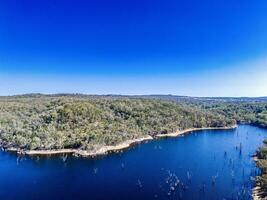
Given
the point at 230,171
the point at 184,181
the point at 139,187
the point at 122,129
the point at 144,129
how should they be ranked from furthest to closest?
1. the point at 144,129
2. the point at 122,129
3. the point at 230,171
4. the point at 184,181
5. the point at 139,187

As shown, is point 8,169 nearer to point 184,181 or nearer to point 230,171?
point 184,181

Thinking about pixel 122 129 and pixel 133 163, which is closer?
pixel 133 163

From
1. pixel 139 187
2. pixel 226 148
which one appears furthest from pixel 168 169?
pixel 226 148

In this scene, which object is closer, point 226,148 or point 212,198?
point 212,198

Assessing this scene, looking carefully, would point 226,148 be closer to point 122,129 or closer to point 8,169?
point 122,129

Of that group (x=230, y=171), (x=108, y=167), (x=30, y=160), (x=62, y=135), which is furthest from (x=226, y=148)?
(x=30, y=160)

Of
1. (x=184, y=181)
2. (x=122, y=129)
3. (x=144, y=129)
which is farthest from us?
(x=144, y=129)
